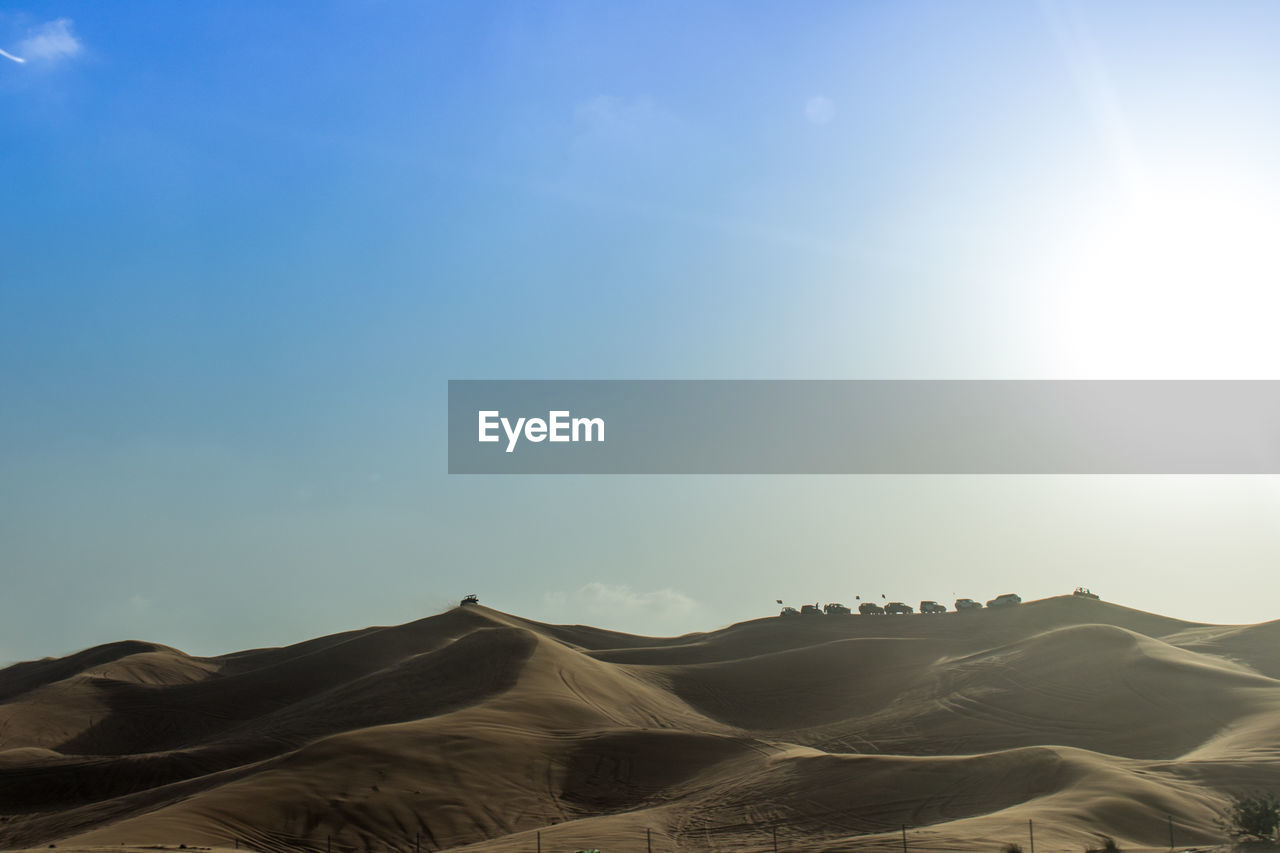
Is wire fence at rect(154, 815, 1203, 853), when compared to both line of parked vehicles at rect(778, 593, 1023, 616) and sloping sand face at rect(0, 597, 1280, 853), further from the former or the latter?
line of parked vehicles at rect(778, 593, 1023, 616)

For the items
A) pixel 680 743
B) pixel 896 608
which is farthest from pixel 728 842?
pixel 896 608

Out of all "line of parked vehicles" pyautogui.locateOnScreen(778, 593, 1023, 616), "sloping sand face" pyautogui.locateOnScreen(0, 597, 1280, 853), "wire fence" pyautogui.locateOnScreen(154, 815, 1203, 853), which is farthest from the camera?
"line of parked vehicles" pyautogui.locateOnScreen(778, 593, 1023, 616)

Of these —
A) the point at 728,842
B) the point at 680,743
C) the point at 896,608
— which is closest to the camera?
the point at 728,842

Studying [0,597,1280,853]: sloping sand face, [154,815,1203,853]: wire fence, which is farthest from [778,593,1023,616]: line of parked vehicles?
[154,815,1203,853]: wire fence

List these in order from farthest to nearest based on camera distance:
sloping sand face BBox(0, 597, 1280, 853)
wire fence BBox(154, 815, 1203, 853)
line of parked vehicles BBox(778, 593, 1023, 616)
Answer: line of parked vehicles BBox(778, 593, 1023, 616) → sloping sand face BBox(0, 597, 1280, 853) → wire fence BBox(154, 815, 1203, 853)

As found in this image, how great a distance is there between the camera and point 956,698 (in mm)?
62938

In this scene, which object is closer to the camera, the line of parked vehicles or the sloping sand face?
the sloping sand face

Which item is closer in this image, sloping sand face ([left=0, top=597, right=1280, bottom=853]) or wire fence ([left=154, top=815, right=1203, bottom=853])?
wire fence ([left=154, top=815, right=1203, bottom=853])

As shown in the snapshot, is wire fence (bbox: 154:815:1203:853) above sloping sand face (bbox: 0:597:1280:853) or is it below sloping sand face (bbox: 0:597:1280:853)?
below

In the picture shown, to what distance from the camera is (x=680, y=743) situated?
168ft

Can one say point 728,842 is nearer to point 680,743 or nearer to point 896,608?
point 680,743

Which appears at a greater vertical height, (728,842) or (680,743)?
(680,743)

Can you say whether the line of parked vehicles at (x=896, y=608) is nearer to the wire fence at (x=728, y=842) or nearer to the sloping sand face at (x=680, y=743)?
the sloping sand face at (x=680, y=743)

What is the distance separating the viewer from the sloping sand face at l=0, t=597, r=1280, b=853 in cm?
3519
